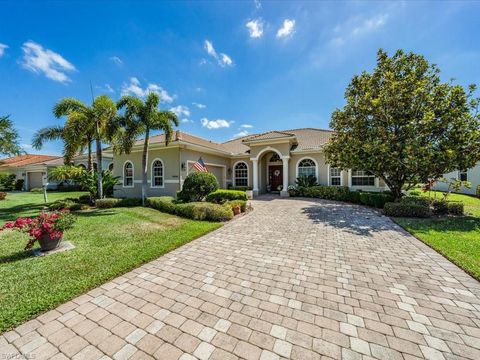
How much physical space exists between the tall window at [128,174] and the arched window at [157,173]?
2.75 metres

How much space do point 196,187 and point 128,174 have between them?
9.09 metres

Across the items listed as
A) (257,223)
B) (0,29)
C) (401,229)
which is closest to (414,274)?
(401,229)

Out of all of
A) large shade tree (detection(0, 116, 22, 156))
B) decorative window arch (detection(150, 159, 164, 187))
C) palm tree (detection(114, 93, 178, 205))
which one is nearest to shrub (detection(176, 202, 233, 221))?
palm tree (detection(114, 93, 178, 205))

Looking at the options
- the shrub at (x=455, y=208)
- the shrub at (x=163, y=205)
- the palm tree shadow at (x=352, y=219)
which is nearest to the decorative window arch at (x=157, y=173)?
the shrub at (x=163, y=205)

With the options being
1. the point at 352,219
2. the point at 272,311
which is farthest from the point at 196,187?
the point at 272,311

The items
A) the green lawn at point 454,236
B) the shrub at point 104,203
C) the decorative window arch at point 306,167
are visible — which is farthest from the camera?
the decorative window arch at point 306,167

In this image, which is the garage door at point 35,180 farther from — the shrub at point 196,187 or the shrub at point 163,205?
the shrub at point 196,187

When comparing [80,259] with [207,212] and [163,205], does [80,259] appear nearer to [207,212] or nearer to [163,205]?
[207,212]

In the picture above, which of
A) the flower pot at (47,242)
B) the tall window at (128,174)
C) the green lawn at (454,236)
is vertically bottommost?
the green lawn at (454,236)

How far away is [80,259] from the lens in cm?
485

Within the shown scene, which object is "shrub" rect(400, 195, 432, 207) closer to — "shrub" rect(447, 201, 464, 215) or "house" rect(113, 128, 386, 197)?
"shrub" rect(447, 201, 464, 215)

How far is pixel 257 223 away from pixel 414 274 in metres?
5.27

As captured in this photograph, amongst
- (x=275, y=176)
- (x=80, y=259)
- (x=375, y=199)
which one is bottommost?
(x=80, y=259)

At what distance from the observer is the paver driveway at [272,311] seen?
7.87 feet
